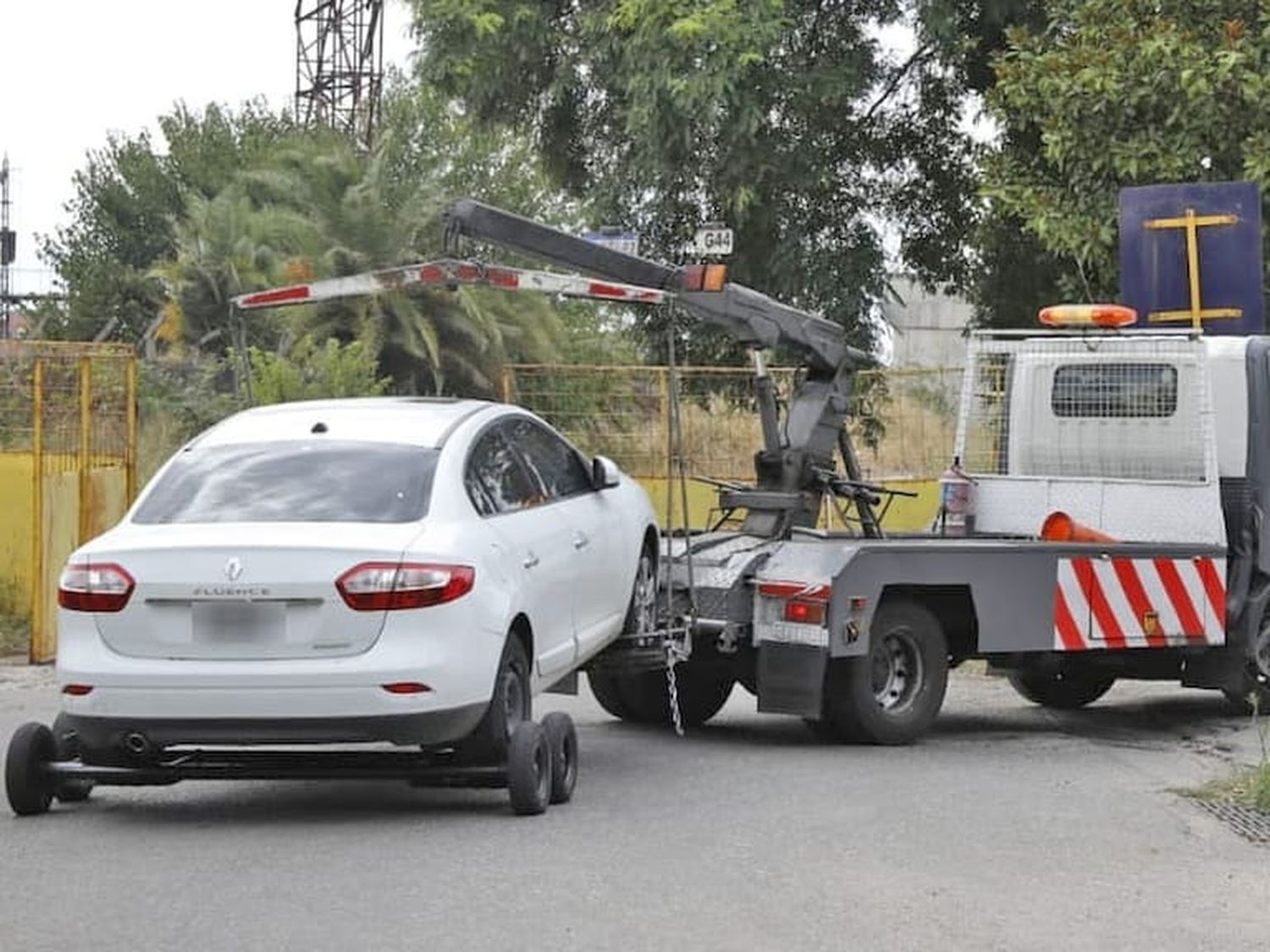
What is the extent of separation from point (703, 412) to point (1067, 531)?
301 inches

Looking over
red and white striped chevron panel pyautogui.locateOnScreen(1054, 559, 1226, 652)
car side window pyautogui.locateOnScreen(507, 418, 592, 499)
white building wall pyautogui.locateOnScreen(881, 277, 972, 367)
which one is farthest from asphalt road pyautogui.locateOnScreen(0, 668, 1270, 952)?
white building wall pyautogui.locateOnScreen(881, 277, 972, 367)

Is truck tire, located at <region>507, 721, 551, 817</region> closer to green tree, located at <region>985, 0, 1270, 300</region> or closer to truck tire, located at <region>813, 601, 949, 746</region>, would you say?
truck tire, located at <region>813, 601, 949, 746</region>

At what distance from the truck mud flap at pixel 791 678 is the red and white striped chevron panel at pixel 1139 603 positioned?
5.44 feet

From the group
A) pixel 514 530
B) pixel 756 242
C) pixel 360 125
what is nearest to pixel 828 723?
pixel 514 530

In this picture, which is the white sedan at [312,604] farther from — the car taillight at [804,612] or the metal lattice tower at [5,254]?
the metal lattice tower at [5,254]

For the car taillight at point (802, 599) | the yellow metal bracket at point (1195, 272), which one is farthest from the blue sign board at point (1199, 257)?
the car taillight at point (802, 599)

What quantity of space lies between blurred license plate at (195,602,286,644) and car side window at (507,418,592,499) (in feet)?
6.17

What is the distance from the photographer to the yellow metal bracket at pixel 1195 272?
13766mm

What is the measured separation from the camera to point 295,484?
912 centimetres

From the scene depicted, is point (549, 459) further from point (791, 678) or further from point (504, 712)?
point (791, 678)

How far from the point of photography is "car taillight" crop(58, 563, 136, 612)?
8.55 metres

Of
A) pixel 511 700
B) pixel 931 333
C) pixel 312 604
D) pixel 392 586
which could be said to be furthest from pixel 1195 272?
pixel 931 333

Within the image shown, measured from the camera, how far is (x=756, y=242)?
21.0m

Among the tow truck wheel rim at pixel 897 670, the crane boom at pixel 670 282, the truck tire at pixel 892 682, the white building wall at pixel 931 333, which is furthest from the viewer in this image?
the white building wall at pixel 931 333
